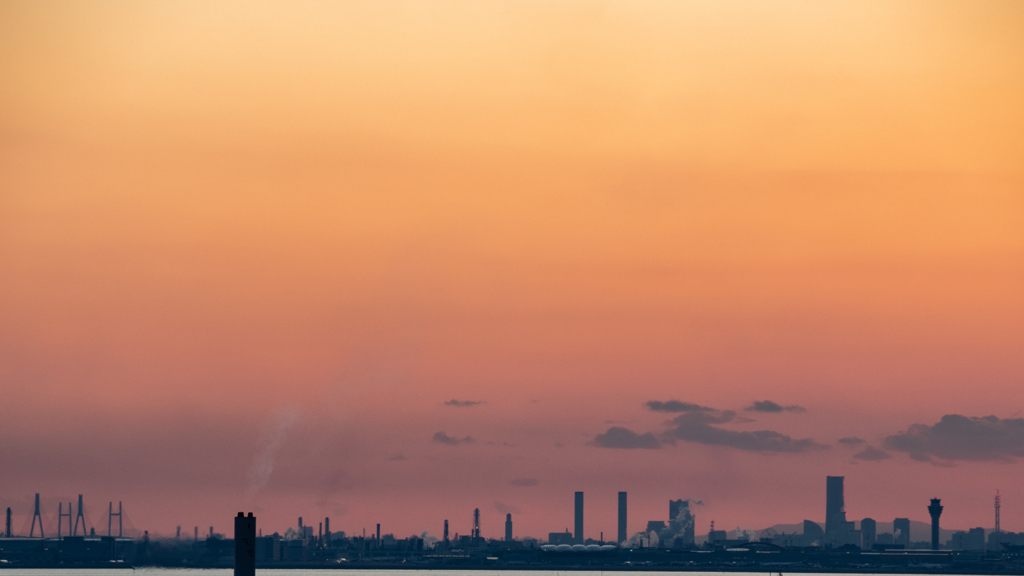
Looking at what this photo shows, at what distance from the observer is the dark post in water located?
89.7 meters

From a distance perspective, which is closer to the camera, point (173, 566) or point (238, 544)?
point (238, 544)

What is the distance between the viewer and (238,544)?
299 ft

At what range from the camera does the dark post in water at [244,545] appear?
294 feet

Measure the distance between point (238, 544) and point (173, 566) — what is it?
114m

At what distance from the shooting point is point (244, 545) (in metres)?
90.9

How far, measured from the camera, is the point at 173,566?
652ft
